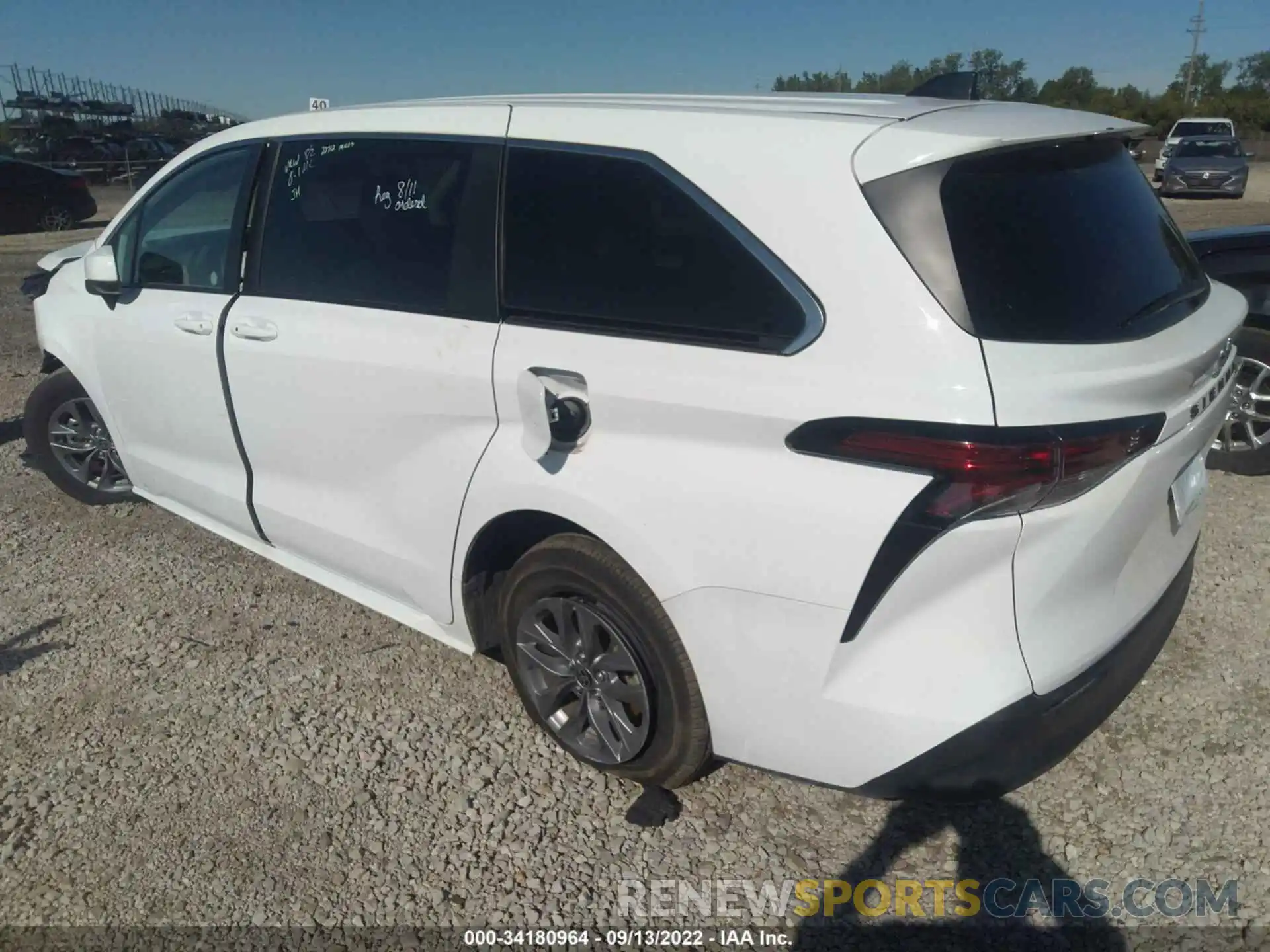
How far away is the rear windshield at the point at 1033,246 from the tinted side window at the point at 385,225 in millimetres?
1215

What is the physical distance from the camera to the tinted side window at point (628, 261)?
2.23 meters

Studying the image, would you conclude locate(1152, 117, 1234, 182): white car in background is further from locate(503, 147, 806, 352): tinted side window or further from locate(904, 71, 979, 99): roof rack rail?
locate(503, 147, 806, 352): tinted side window

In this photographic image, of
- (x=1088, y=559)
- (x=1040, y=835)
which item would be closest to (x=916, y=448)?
(x=1088, y=559)

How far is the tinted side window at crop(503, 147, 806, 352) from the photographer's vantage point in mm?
2232

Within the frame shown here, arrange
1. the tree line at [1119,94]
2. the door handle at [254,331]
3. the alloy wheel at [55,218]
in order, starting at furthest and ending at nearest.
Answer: the tree line at [1119,94], the alloy wheel at [55,218], the door handle at [254,331]

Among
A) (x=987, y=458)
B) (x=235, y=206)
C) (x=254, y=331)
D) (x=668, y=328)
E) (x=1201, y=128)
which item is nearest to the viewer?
(x=987, y=458)

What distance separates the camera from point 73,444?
4715 millimetres

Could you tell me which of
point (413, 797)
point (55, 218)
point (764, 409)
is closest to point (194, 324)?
point (413, 797)

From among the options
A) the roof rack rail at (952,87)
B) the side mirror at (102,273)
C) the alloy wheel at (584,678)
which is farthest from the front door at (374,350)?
the roof rack rail at (952,87)

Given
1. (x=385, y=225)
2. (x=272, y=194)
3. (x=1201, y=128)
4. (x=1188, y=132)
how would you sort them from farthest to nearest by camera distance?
(x=1188, y=132)
(x=1201, y=128)
(x=272, y=194)
(x=385, y=225)

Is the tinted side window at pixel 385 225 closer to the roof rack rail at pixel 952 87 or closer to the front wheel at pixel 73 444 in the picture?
A: the roof rack rail at pixel 952 87

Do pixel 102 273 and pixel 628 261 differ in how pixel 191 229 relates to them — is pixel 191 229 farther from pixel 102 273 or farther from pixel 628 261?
pixel 628 261

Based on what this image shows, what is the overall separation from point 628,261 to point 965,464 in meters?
1.02

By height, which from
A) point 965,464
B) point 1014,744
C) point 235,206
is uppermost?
point 235,206
